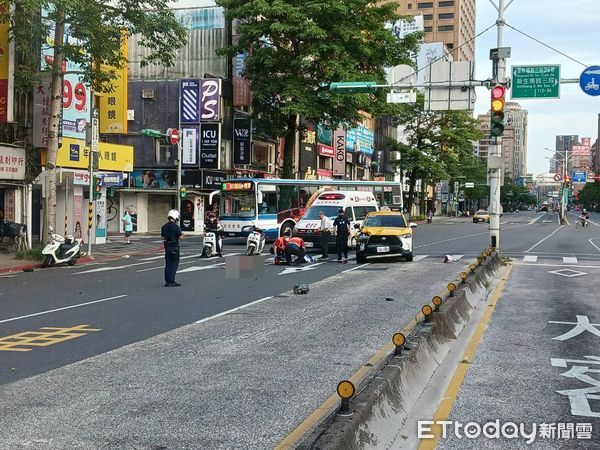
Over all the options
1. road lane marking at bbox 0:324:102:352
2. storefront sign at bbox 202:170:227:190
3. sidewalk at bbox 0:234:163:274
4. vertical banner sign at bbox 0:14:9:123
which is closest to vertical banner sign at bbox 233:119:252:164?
storefront sign at bbox 202:170:227:190

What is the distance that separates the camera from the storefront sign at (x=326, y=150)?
65312 millimetres

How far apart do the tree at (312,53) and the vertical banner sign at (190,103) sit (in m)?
3.85

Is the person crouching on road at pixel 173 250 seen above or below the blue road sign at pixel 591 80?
below

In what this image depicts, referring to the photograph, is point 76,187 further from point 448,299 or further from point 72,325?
point 448,299

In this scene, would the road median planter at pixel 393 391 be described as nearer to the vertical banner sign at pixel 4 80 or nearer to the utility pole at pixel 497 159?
the utility pole at pixel 497 159

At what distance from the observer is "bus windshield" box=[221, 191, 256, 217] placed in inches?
1242

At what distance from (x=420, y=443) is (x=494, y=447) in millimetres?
A: 583

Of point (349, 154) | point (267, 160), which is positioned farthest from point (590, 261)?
point (349, 154)

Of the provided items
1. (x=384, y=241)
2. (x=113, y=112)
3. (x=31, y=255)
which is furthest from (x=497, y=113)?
(x=113, y=112)

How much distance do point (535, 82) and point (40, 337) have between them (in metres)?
19.4

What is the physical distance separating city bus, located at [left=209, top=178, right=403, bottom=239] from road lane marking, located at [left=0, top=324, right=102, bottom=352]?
813 inches

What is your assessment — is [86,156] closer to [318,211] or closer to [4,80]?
[4,80]

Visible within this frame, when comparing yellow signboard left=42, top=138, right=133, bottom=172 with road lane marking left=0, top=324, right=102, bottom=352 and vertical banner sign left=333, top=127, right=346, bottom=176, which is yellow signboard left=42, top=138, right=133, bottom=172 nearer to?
road lane marking left=0, top=324, right=102, bottom=352

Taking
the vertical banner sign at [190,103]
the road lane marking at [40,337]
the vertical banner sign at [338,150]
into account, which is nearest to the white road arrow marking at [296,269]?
the road lane marking at [40,337]
